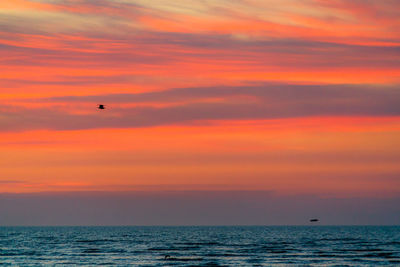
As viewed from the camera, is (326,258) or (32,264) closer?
(32,264)

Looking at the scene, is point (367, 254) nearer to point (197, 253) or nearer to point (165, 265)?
point (197, 253)

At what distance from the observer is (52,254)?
106188 millimetres

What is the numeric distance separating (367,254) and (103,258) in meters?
40.0

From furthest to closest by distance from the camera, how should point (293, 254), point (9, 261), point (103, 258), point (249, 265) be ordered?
point (293, 254) → point (103, 258) → point (9, 261) → point (249, 265)

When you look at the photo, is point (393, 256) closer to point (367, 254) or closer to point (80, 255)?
point (367, 254)

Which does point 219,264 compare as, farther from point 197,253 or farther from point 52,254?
point 52,254

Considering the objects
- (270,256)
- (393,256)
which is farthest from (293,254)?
(393,256)

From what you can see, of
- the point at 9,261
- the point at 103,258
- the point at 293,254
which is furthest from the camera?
the point at 293,254

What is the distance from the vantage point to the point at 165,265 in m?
86.6

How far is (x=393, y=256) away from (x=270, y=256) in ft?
60.1

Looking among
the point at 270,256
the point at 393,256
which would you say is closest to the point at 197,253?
the point at 270,256

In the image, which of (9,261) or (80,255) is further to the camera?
(80,255)

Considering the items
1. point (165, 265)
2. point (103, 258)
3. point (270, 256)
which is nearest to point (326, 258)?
point (270, 256)

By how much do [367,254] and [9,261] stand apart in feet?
173
